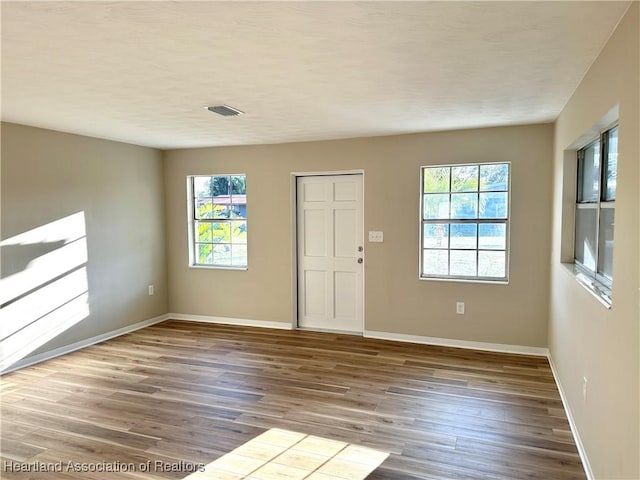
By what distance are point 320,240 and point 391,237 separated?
940 millimetres

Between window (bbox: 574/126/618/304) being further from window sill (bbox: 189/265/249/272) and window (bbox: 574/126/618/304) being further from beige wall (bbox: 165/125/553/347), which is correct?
window sill (bbox: 189/265/249/272)

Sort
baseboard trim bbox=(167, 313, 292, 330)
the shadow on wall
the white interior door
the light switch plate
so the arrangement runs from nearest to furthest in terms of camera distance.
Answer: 1. the shadow on wall
2. the light switch plate
3. the white interior door
4. baseboard trim bbox=(167, 313, 292, 330)

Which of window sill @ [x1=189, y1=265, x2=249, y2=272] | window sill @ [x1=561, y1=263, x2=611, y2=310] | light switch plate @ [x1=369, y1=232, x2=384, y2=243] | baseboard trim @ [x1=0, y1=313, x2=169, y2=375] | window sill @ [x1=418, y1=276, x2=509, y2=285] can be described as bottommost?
baseboard trim @ [x1=0, y1=313, x2=169, y2=375]

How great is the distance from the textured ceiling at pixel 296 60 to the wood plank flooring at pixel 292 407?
7.69 ft

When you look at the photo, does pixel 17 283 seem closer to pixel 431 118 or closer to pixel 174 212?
pixel 174 212

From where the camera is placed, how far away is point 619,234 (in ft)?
6.15

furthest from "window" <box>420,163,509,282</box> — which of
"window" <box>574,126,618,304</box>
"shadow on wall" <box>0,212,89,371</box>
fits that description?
"shadow on wall" <box>0,212,89,371</box>

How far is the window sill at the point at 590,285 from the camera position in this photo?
211 centimetres

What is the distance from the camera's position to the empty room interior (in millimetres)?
1961

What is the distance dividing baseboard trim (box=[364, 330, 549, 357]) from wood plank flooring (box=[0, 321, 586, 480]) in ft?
0.46

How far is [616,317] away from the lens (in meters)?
1.88

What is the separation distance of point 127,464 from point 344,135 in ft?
12.0

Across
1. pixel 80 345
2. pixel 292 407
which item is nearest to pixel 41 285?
pixel 80 345

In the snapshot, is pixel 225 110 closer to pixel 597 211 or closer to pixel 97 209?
pixel 97 209
